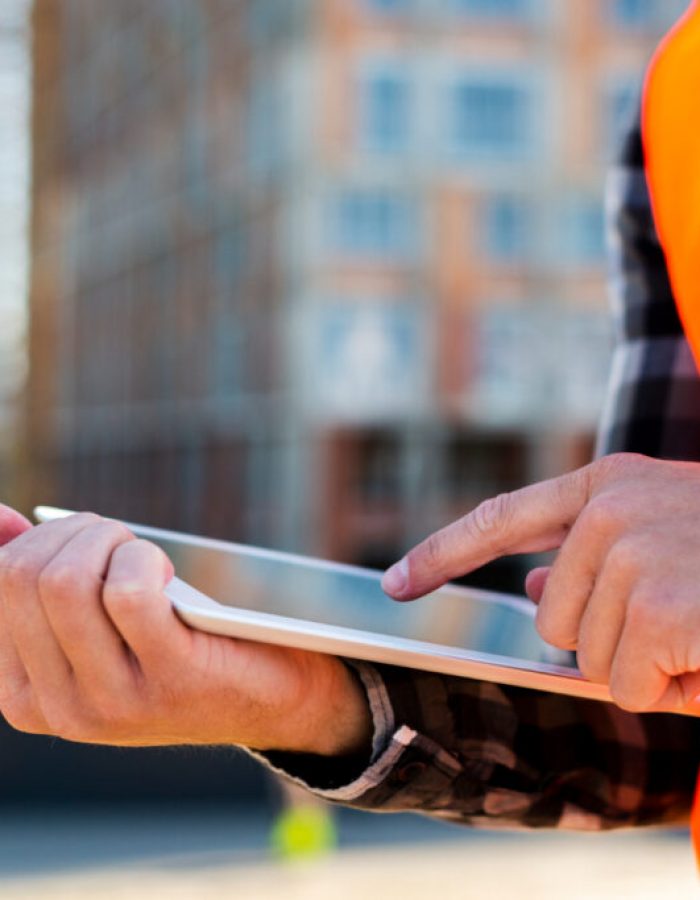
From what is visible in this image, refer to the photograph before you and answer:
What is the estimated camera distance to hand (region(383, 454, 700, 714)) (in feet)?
1.91

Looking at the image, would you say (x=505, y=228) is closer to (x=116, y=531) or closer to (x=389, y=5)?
(x=389, y=5)

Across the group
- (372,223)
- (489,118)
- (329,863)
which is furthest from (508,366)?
(329,863)

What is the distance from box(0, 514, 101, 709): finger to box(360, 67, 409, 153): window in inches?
474

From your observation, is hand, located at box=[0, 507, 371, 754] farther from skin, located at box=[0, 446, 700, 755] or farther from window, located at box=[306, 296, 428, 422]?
window, located at box=[306, 296, 428, 422]

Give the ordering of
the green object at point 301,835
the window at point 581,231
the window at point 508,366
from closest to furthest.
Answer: the green object at point 301,835 → the window at point 508,366 → the window at point 581,231

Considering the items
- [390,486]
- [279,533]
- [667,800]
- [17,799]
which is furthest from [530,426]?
[667,800]

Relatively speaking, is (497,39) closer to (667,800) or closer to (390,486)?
(390,486)

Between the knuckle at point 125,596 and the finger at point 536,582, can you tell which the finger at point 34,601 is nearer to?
the knuckle at point 125,596

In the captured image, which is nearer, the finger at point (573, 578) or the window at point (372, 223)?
the finger at point (573, 578)

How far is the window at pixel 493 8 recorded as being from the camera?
1270 centimetres

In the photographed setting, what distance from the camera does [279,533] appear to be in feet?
41.8

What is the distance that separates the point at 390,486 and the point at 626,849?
6366 millimetres

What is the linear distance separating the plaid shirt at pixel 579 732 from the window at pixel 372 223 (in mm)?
11412

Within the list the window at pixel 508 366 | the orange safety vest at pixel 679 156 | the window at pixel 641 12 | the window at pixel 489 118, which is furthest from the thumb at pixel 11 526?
the window at pixel 641 12
